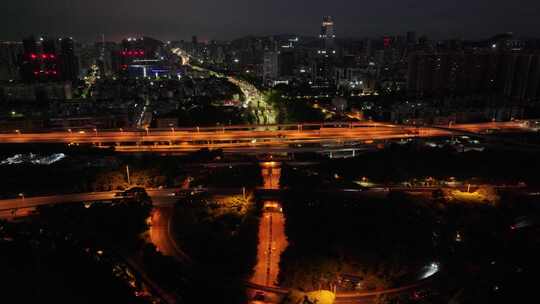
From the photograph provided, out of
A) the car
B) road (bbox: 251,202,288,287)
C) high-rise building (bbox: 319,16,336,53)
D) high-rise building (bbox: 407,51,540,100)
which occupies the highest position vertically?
high-rise building (bbox: 319,16,336,53)

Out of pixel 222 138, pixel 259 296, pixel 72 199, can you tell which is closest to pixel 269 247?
pixel 259 296

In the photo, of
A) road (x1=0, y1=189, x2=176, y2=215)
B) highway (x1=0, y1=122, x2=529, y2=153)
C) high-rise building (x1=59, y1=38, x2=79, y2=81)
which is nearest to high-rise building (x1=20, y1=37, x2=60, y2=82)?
high-rise building (x1=59, y1=38, x2=79, y2=81)

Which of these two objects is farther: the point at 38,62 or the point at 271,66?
the point at 271,66

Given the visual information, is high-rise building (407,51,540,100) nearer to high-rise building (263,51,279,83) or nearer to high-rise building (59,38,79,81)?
high-rise building (263,51,279,83)

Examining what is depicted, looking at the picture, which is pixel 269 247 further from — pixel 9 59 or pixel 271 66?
pixel 9 59

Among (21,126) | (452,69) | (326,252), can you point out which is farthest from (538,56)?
(21,126)

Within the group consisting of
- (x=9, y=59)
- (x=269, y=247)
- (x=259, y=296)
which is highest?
(x=9, y=59)

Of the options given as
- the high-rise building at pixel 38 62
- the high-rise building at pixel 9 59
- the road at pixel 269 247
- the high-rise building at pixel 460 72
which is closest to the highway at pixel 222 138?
the road at pixel 269 247

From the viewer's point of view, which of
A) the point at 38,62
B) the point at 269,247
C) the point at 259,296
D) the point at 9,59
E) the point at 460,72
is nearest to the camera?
the point at 259,296

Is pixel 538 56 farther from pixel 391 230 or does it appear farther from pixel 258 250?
pixel 258 250

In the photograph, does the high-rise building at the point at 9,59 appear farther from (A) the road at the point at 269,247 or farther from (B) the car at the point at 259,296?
(B) the car at the point at 259,296
